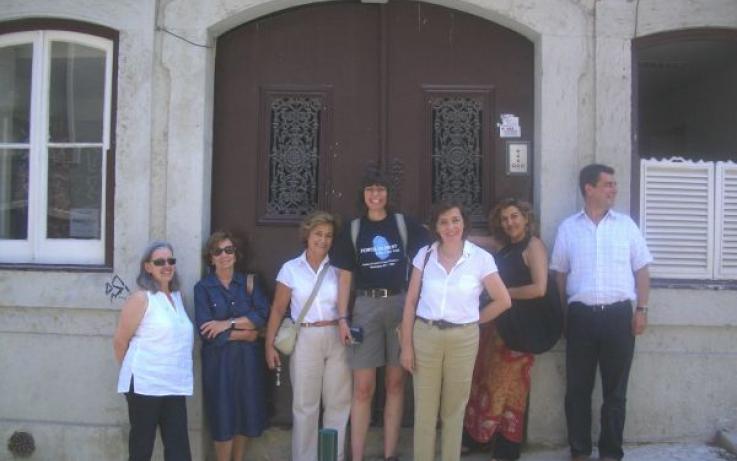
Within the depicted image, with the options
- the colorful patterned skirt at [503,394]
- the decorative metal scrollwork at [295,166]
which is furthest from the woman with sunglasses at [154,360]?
the colorful patterned skirt at [503,394]

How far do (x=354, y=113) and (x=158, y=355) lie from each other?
2.20 m

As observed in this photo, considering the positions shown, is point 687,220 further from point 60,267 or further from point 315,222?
point 60,267

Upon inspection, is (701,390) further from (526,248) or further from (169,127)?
(169,127)

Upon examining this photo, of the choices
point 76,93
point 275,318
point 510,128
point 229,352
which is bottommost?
point 229,352

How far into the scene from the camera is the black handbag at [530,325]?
4.38 metres

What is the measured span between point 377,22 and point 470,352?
2.56 meters

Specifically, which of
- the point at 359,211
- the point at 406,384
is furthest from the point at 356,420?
the point at 359,211

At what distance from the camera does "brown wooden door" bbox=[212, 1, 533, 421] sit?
5004 millimetres

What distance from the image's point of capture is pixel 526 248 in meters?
4.42

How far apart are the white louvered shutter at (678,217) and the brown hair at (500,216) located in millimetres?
957

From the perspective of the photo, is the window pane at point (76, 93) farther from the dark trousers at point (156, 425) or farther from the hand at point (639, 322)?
the hand at point (639, 322)

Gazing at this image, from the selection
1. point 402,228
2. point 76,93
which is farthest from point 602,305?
point 76,93

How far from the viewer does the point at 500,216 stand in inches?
180

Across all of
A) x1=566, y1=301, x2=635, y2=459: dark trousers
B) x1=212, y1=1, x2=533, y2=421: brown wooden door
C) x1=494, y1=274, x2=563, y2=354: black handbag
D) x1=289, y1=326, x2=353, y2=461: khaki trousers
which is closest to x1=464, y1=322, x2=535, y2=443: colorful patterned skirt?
x1=494, y1=274, x2=563, y2=354: black handbag
